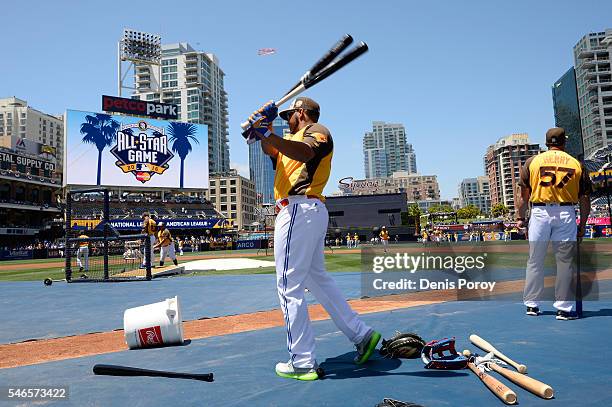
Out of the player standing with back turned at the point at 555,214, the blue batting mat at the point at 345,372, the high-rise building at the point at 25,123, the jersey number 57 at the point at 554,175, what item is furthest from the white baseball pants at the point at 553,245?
the high-rise building at the point at 25,123

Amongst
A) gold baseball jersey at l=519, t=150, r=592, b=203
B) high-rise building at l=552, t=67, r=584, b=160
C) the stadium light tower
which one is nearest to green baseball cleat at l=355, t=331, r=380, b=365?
gold baseball jersey at l=519, t=150, r=592, b=203

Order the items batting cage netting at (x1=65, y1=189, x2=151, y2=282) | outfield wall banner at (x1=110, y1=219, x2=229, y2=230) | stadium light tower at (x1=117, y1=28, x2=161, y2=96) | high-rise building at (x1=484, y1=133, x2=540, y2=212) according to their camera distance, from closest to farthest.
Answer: batting cage netting at (x1=65, y1=189, x2=151, y2=282) → outfield wall banner at (x1=110, y1=219, x2=229, y2=230) → stadium light tower at (x1=117, y1=28, x2=161, y2=96) → high-rise building at (x1=484, y1=133, x2=540, y2=212)

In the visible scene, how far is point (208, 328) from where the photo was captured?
5.33 meters

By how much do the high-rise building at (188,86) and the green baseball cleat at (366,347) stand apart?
13111 centimetres

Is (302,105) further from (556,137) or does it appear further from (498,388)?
(556,137)

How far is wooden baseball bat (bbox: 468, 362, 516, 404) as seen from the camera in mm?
2398

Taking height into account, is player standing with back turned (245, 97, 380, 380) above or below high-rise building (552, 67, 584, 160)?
below

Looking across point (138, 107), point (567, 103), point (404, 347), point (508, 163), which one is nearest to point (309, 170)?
point (404, 347)

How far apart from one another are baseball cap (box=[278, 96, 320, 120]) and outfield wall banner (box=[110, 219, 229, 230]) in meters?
54.4

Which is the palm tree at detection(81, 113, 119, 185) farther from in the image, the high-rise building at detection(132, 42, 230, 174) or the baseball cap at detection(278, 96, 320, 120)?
the high-rise building at detection(132, 42, 230, 174)

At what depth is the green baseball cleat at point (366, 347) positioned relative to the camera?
3.44 m

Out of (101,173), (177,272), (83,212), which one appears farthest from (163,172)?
(177,272)

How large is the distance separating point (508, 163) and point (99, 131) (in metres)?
143

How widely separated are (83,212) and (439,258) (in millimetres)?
61021
